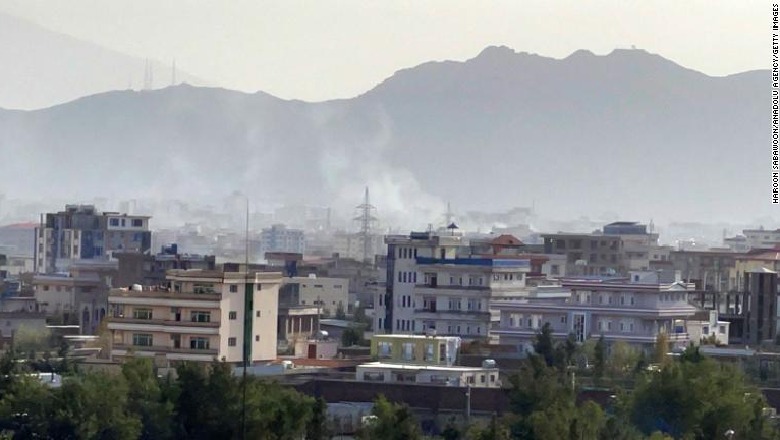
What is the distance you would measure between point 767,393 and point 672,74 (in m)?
135

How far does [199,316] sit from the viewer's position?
29219 mm

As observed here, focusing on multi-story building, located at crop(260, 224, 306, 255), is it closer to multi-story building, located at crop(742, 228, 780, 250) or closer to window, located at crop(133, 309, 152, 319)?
multi-story building, located at crop(742, 228, 780, 250)

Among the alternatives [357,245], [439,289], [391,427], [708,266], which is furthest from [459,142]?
[391,427]

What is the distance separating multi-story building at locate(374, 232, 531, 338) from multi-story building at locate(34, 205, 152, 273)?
603 inches

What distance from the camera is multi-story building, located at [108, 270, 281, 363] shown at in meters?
28.9

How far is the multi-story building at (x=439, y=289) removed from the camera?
3706 cm

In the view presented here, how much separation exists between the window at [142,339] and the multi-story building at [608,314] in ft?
20.8

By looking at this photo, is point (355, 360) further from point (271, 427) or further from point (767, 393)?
point (271, 427)

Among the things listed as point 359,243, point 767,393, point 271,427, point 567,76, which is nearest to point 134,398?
point 271,427

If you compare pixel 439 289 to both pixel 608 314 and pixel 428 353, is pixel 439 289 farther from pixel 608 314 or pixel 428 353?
pixel 428 353

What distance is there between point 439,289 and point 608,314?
326 centimetres

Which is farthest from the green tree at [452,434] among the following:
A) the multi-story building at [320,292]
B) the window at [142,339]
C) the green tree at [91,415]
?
the multi-story building at [320,292]

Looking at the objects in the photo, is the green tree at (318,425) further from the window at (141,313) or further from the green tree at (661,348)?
the green tree at (661,348)

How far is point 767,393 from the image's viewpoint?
84.7 ft
